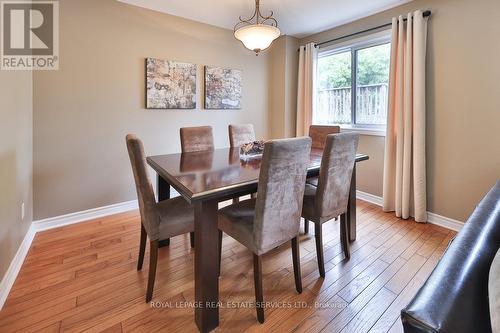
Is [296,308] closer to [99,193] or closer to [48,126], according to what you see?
[99,193]

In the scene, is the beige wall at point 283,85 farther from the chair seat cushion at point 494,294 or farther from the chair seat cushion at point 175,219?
the chair seat cushion at point 494,294

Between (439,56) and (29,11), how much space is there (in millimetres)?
4045

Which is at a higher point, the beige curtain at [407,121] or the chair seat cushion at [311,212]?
the beige curtain at [407,121]

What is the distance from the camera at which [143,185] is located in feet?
5.16

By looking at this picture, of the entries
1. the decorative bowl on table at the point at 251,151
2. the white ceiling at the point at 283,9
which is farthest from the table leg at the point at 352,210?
the white ceiling at the point at 283,9

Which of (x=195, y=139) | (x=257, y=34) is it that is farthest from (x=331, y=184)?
(x=195, y=139)

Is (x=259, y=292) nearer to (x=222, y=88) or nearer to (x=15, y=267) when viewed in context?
(x=15, y=267)

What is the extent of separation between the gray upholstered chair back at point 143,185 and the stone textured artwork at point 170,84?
181cm

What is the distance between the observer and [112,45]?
2896 mm

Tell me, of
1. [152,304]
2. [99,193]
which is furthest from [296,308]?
[99,193]

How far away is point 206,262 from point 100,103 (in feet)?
7.94

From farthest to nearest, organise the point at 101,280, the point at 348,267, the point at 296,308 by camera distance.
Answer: the point at 348,267, the point at 101,280, the point at 296,308

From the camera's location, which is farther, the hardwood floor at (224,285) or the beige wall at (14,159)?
the beige wall at (14,159)

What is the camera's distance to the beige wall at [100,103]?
263cm
